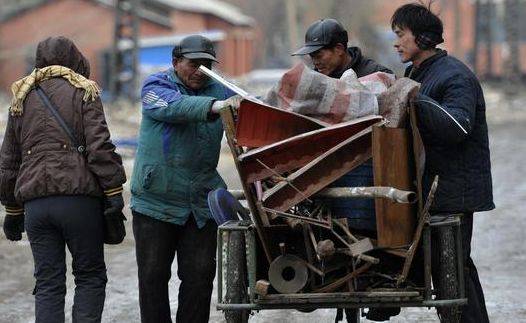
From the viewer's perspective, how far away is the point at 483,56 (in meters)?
60.8

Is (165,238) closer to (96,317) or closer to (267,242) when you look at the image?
(96,317)

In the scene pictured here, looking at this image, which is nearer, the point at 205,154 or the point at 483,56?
the point at 205,154

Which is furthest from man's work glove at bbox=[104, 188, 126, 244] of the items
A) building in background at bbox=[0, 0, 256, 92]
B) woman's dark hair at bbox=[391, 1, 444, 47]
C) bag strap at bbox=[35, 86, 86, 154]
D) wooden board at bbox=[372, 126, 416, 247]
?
building in background at bbox=[0, 0, 256, 92]

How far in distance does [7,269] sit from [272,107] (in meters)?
5.59

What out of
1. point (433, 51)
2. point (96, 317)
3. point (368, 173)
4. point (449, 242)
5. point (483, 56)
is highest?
point (483, 56)

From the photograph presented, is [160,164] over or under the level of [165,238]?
over

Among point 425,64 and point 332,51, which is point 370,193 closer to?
point 425,64

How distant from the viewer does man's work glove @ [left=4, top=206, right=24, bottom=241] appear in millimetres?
6254

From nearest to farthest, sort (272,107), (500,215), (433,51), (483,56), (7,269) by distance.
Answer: (272,107) < (433,51) < (7,269) < (500,215) < (483,56)

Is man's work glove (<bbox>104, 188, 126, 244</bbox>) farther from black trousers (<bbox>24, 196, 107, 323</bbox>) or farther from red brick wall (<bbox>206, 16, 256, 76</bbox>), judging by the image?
red brick wall (<bbox>206, 16, 256, 76</bbox>)

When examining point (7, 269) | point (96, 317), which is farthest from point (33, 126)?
point (7, 269)

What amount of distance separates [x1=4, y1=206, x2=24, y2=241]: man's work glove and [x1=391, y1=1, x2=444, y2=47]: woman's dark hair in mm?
2295

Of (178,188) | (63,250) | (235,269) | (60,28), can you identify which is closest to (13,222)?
(63,250)

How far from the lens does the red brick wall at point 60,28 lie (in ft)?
164
